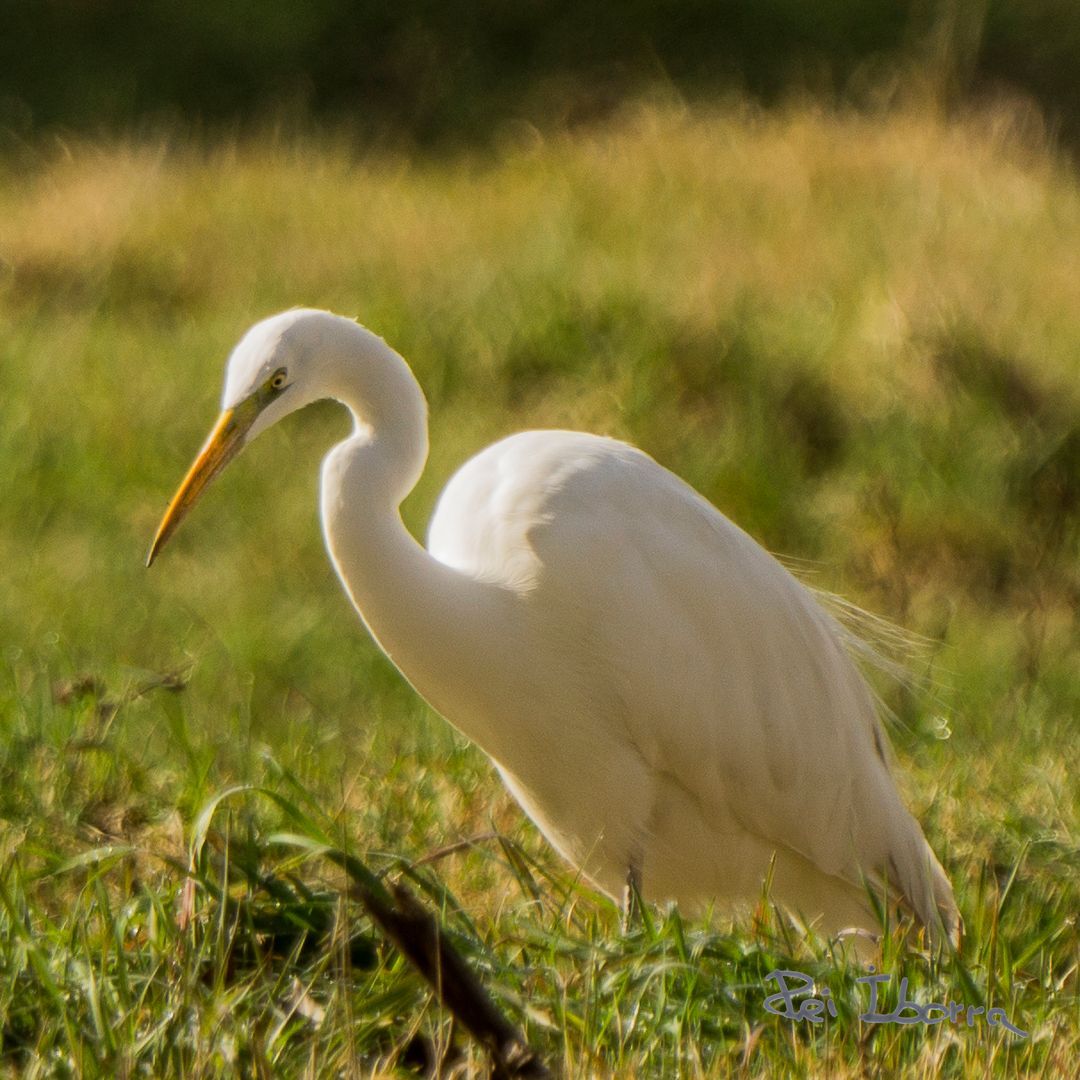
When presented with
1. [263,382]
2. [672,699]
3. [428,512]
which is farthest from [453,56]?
[263,382]

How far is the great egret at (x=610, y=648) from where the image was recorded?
3219 mm

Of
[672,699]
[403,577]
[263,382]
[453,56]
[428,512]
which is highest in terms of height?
[263,382]

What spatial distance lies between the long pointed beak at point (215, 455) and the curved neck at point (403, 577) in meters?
0.18

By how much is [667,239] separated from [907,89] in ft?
7.25

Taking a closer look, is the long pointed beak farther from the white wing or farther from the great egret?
the white wing

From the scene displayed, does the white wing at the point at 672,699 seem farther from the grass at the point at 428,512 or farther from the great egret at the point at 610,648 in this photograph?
the grass at the point at 428,512

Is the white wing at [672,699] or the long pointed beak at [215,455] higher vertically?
the long pointed beak at [215,455]

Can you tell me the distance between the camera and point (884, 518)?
6.18m

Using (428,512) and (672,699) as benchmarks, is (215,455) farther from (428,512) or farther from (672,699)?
(428,512)

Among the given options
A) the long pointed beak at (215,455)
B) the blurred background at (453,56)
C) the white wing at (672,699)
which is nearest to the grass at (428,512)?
the white wing at (672,699)

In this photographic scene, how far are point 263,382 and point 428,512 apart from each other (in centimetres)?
329

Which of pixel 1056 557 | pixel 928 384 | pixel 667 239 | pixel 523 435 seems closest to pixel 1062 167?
pixel 667 239

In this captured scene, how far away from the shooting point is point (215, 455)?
10.3ft

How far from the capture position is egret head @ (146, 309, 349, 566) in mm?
3125
